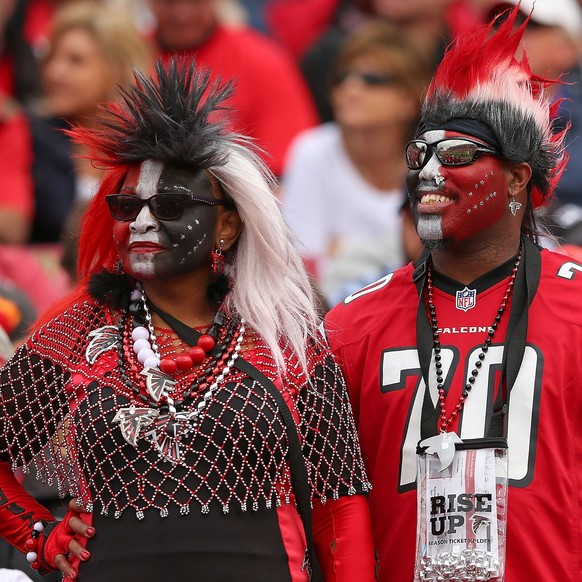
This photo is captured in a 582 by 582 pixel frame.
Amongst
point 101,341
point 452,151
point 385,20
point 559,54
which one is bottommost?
point 101,341

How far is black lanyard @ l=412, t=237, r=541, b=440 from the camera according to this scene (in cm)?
410

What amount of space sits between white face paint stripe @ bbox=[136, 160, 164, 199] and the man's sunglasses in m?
0.82

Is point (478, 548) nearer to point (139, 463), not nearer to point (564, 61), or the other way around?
point (139, 463)

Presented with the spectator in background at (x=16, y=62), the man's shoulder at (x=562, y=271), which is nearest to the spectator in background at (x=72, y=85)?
the spectator in background at (x=16, y=62)

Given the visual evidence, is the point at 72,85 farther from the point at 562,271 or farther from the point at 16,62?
the point at 562,271

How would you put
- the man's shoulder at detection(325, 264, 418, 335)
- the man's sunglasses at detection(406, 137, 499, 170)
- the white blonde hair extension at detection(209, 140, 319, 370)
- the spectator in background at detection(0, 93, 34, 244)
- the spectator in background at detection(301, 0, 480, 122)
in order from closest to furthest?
the white blonde hair extension at detection(209, 140, 319, 370) < the man's sunglasses at detection(406, 137, 499, 170) < the man's shoulder at detection(325, 264, 418, 335) < the spectator in background at detection(0, 93, 34, 244) < the spectator in background at detection(301, 0, 480, 122)

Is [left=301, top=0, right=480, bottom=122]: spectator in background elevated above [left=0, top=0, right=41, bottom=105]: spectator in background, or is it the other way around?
[left=301, top=0, right=480, bottom=122]: spectator in background

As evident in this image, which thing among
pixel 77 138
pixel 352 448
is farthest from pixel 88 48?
pixel 352 448

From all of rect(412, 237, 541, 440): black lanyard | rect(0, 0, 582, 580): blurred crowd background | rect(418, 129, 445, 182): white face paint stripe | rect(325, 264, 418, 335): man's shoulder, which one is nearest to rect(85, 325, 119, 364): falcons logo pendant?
rect(325, 264, 418, 335): man's shoulder

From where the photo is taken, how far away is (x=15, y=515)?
13.5 ft

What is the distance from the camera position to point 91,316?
412cm

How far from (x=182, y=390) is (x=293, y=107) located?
4.92m

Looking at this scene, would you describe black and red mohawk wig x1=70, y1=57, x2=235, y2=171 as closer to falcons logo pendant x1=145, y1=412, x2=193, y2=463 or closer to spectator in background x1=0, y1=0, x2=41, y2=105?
falcons logo pendant x1=145, y1=412, x2=193, y2=463

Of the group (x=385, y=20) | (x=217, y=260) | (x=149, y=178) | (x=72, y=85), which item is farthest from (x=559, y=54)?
(x=149, y=178)
